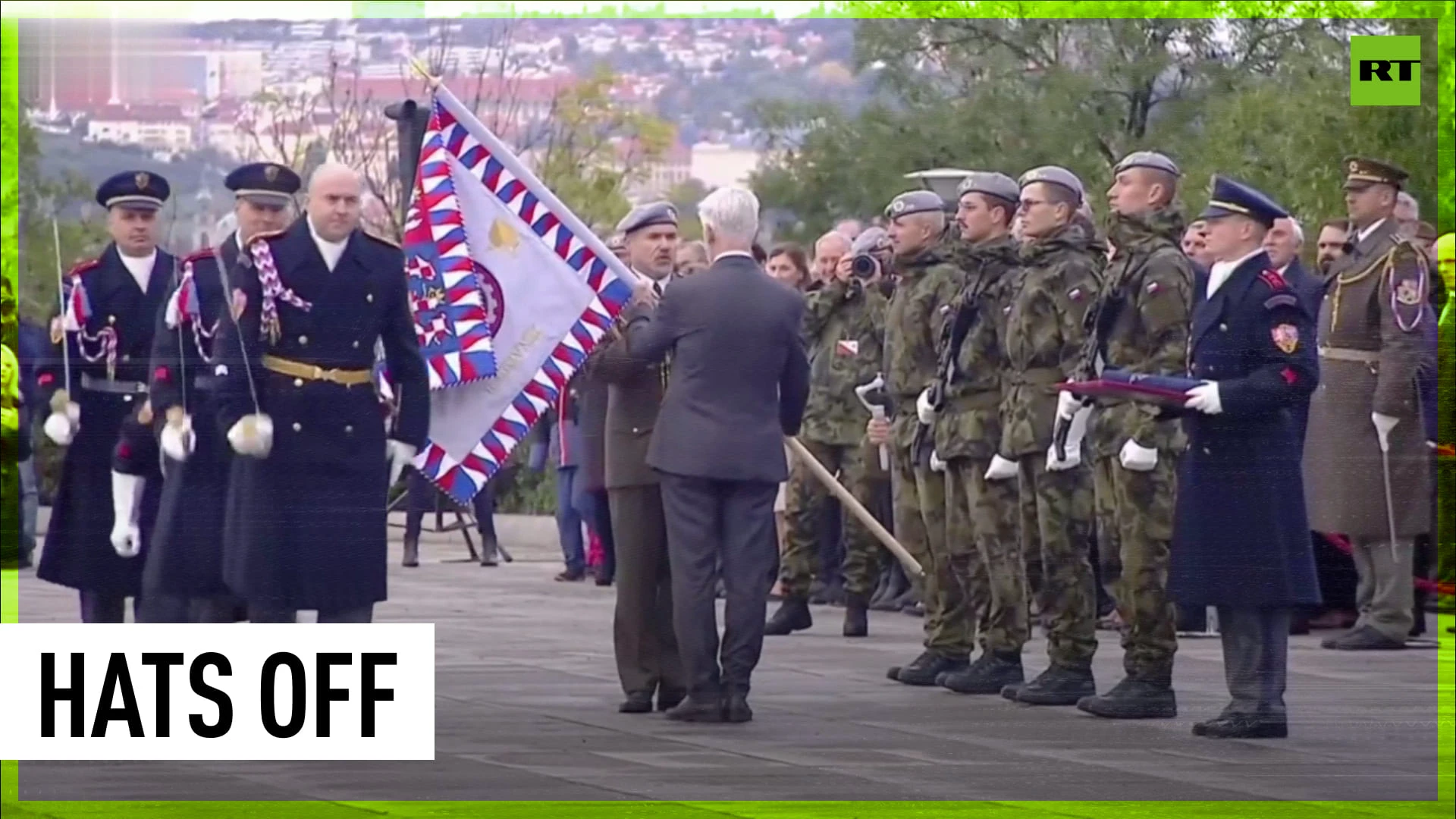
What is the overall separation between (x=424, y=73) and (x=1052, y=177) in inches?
63.7

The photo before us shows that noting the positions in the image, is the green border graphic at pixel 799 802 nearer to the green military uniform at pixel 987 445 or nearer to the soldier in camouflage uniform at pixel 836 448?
the green military uniform at pixel 987 445

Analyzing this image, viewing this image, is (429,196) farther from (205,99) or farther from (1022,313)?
(1022,313)

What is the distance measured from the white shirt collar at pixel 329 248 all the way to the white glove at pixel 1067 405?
252 cm

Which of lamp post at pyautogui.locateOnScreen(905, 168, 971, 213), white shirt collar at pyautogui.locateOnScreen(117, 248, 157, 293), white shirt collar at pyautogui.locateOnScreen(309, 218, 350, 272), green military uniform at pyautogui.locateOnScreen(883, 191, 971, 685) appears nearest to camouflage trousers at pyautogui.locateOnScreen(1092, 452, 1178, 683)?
green military uniform at pyautogui.locateOnScreen(883, 191, 971, 685)

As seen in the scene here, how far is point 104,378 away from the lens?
7.63 metres

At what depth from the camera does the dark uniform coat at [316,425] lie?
771cm

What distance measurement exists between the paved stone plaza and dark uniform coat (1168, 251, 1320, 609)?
241 millimetres

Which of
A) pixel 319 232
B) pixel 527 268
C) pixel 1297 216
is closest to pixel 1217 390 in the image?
pixel 1297 216

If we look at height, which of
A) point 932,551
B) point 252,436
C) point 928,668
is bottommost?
point 928,668

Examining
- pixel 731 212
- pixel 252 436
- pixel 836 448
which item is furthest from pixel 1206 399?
pixel 836 448

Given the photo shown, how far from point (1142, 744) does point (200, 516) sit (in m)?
2.44

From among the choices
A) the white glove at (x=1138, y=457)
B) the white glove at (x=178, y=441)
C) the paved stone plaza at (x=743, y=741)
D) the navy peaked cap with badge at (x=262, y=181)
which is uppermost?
the navy peaked cap with badge at (x=262, y=181)

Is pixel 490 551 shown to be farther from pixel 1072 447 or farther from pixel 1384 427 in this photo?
pixel 1384 427

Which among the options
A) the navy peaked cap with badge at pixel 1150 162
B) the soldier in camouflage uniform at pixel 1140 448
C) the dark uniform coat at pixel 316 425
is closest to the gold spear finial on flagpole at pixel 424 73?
the dark uniform coat at pixel 316 425
